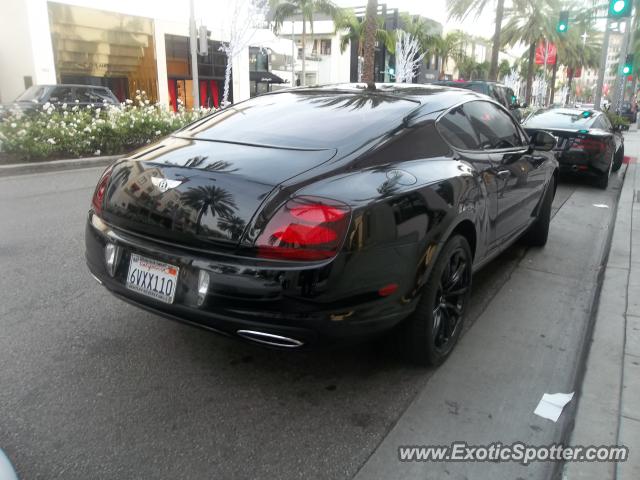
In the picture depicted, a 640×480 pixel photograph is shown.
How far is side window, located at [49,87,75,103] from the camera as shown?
1485cm

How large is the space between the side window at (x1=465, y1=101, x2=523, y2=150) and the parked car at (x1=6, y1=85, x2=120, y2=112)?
12.2 m

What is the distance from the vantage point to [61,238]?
17.7 ft

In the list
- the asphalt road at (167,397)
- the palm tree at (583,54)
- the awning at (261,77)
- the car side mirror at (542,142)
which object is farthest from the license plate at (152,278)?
the palm tree at (583,54)

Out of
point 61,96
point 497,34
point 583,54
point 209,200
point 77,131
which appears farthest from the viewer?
point 583,54

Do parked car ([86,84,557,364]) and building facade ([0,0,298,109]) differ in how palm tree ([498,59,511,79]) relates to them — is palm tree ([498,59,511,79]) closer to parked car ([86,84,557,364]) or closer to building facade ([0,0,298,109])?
building facade ([0,0,298,109])

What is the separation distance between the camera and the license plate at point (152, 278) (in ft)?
8.55

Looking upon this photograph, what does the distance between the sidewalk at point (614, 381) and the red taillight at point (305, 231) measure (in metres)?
1.40

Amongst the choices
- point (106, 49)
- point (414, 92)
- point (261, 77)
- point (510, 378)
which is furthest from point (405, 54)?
point (510, 378)

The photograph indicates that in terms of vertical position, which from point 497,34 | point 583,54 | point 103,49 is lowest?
point 103,49

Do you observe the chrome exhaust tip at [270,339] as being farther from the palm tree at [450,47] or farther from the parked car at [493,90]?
the palm tree at [450,47]

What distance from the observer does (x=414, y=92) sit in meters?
3.75

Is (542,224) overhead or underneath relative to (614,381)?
overhead

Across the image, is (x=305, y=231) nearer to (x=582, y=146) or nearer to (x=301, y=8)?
(x=582, y=146)

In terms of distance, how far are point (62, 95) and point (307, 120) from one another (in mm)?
14079
